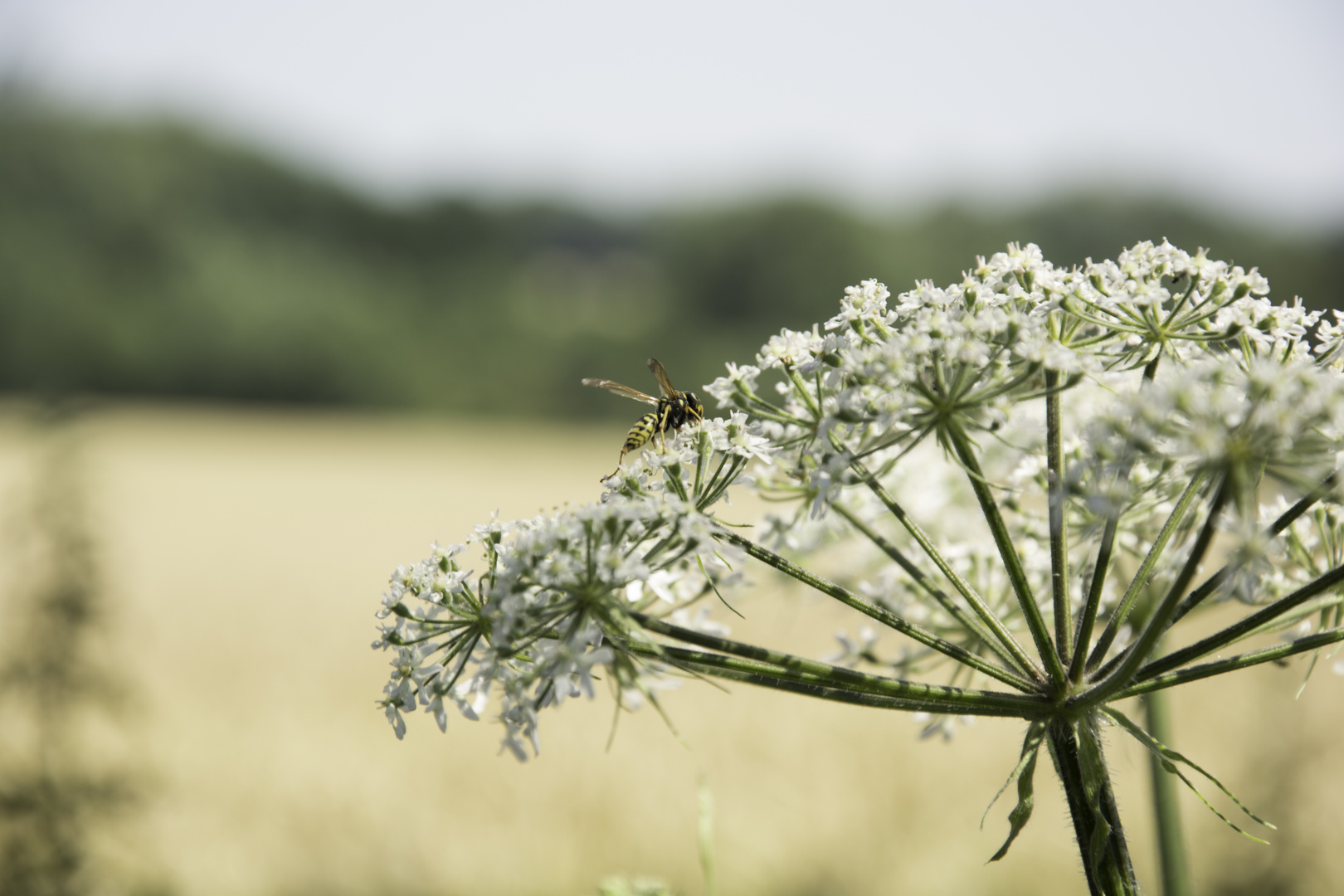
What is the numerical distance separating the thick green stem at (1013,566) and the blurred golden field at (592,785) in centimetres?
245

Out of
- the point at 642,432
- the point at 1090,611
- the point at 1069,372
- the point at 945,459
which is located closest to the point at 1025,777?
the point at 1090,611

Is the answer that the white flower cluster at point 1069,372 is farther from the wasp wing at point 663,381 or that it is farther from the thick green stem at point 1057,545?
the wasp wing at point 663,381

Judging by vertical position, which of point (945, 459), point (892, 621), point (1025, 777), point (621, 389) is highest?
point (621, 389)

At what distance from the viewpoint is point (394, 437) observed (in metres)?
58.9

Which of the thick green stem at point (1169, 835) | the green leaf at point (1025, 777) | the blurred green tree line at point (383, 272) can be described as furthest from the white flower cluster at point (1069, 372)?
the blurred green tree line at point (383, 272)

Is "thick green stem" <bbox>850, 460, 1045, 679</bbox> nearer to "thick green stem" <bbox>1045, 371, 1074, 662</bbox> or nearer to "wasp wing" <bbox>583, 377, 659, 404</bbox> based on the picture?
"thick green stem" <bbox>1045, 371, 1074, 662</bbox>

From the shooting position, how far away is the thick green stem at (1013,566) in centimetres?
235

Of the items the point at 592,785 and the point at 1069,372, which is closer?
the point at 1069,372

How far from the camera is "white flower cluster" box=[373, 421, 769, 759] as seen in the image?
2.34 m

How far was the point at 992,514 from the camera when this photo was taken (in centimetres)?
244

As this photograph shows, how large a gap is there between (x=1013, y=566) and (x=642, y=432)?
2.24 metres

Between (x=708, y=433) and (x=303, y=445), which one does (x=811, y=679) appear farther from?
(x=303, y=445)

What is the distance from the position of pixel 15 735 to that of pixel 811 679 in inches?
413

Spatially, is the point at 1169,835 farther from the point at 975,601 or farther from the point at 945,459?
the point at 945,459
